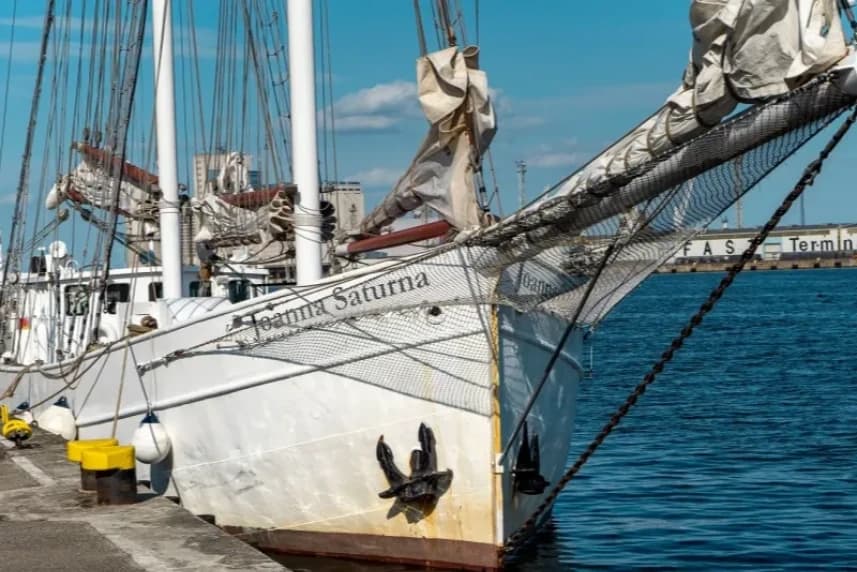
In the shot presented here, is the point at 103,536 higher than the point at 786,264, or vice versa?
the point at 786,264

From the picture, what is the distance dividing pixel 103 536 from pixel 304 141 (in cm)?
459

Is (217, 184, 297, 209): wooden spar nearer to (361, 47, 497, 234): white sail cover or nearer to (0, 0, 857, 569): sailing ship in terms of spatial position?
(0, 0, 857, 569): sailing ship

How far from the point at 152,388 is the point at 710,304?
287 inches

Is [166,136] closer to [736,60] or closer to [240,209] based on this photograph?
[240,209]

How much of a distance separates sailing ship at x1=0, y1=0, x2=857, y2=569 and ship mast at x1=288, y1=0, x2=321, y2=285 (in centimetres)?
2

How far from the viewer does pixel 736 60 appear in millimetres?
9438

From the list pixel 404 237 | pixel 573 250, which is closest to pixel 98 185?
pixel 404 237

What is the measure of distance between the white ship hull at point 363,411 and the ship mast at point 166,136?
11.5 ft

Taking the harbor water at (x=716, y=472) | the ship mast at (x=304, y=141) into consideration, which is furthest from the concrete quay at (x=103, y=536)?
the ship mast at (x=304, y=141)

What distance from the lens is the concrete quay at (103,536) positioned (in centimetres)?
1173

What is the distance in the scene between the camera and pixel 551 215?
11.3 meters

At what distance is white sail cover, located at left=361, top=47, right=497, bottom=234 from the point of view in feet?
43.1

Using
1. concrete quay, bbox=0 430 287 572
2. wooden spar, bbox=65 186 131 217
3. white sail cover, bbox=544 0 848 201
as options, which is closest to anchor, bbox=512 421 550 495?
concrete quay, bbox=0 430 287 572

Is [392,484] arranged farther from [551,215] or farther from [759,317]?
[759,317]
